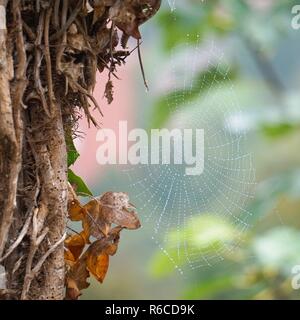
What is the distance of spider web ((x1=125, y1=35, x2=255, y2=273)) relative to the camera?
1416mm

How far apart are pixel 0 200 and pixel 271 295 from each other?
0.74m

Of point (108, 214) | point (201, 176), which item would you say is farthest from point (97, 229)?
point (201, 176)

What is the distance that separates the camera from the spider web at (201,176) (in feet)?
4.65

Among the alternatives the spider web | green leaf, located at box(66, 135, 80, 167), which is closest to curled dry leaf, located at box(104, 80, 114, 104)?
green leaf, located at box(66, 135, 80, 167)

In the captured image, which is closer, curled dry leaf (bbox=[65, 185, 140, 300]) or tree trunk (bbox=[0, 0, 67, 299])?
tree trunk (bbox=[0, 0, 67, 299])

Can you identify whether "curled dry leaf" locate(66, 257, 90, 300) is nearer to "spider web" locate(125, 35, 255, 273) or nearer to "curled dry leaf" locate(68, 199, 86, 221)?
"curled dry leaf" locate(68, 199, 86, 221)

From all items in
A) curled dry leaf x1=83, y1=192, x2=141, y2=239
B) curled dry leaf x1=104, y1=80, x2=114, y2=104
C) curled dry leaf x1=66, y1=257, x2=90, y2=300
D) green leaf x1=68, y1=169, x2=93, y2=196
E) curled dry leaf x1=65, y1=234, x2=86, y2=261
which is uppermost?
curled dry leaf x1=104, y1=80, x2=114, y2=104

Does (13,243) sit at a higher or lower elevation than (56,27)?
lower

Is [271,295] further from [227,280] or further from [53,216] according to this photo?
[53,216]

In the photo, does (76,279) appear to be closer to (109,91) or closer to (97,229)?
(97,229)

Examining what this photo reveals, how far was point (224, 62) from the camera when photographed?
4.89 feet

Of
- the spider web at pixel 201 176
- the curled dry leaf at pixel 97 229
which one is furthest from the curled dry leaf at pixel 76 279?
the spider web at pixel 201 176

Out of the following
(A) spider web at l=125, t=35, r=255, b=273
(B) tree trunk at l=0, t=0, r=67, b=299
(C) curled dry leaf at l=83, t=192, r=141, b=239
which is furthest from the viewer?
(A) spider web at l=125, t=35, r=255, b=273
